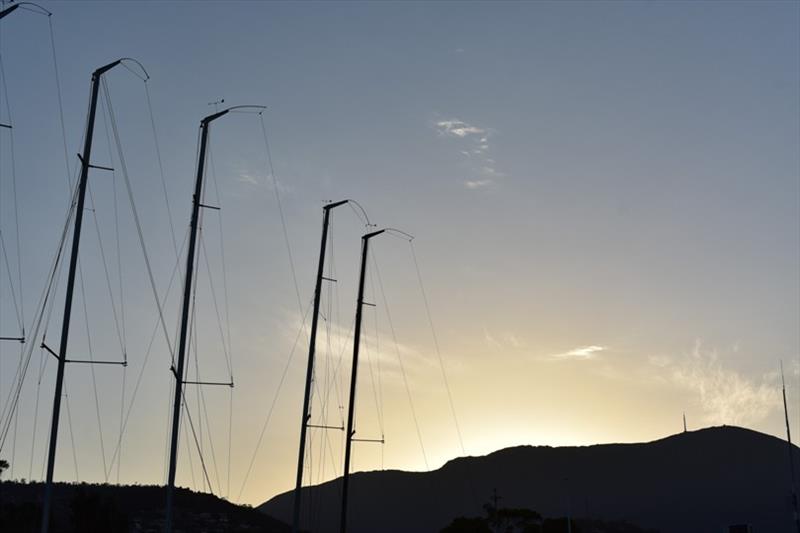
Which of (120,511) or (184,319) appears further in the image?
(120,511)

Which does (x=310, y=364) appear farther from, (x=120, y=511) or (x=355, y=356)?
(x=120, y=511)

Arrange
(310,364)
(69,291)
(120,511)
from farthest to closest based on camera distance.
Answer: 1. (120,511)
2. (310,364)
3. (69,291)

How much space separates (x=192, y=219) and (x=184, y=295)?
3511 mm

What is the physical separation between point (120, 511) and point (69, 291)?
10204cm

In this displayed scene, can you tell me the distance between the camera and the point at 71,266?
130 ft

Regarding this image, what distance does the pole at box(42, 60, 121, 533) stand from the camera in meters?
37.0

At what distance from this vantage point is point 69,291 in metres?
39.1

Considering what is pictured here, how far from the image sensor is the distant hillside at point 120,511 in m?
107

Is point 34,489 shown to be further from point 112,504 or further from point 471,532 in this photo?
point 471,532

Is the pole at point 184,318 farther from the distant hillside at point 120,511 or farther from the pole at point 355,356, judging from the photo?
the distant hillside at point 120,511

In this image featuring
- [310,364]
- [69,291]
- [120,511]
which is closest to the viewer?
[69,291]

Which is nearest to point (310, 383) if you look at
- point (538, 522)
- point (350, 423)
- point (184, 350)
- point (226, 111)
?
point (350, 423)

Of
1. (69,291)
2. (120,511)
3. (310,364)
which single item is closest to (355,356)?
(310,364)

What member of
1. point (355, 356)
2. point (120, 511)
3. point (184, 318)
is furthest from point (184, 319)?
point (120, 511)
